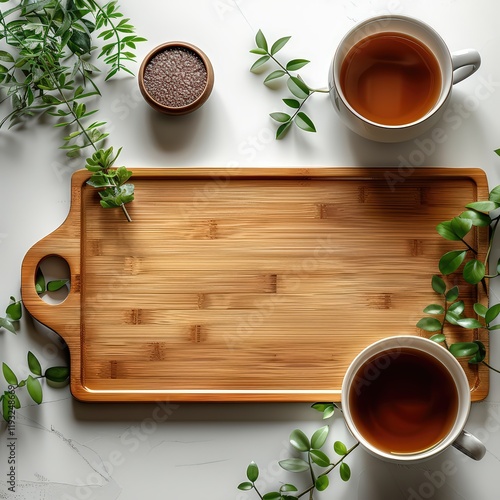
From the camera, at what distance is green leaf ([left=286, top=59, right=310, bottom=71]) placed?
103 cm

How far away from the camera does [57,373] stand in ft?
3.45

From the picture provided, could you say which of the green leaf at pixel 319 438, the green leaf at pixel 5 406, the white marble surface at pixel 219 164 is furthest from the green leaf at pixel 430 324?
the green leaf at pixel 5 406

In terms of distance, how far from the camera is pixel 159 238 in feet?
3.43

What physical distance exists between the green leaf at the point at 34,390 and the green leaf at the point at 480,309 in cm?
75

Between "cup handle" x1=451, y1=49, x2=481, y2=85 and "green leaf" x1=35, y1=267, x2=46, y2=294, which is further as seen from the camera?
"green leaf" x1=35, y1=267, x2=46, y2=294

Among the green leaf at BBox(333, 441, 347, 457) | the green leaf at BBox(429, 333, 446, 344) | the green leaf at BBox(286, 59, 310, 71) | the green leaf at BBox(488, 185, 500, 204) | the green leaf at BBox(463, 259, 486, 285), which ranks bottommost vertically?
the green leaf at BBox(333, 441, 347, 457)

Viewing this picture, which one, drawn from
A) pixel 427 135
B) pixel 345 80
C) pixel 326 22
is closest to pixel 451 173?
pixel 427 135

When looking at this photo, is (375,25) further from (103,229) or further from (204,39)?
(103,229)

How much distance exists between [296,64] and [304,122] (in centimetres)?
10

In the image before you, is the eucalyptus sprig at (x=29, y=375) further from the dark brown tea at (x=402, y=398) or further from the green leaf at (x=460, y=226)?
the green leaf at (x=460, y=226)

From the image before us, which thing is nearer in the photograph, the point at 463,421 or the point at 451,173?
the point at 463,421

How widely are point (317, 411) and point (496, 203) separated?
1.49 feet

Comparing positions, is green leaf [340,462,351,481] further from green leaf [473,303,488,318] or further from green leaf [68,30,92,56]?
green leaf [68,30,92,56]

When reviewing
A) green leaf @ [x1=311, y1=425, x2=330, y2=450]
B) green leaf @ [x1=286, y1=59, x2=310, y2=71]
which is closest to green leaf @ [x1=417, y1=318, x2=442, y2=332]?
green leaf @ [x1=311, y1=425, x2=330, y2=450]
